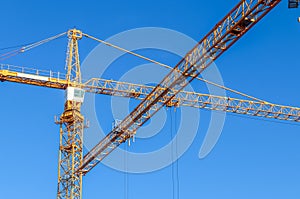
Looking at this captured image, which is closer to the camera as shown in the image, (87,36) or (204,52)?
(204,52)

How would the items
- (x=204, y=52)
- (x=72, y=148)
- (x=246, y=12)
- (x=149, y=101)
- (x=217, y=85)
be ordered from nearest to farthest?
(x=246, y=12), (x=204, y=52), (x=149, y=101), (x=72, y=148), (x=217, y=85)

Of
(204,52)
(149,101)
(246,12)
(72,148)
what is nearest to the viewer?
(246,12)

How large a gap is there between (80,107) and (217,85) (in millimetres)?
17479

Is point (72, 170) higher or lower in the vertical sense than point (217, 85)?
lower

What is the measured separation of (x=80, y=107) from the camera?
8300 centimetres

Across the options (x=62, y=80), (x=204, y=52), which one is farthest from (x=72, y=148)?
(x=204, y=52)

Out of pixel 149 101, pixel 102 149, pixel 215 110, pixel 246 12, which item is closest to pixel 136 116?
pixel 149 101

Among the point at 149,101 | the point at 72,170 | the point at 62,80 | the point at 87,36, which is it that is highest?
the point at 87,36

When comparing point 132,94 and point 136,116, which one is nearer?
point 136,116

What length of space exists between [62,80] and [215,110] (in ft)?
62.4

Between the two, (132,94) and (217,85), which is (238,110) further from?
(132,94)

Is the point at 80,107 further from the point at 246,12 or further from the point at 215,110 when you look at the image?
the point at 246,12

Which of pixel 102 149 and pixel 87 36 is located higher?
pixel 87 36

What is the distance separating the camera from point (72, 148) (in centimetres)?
8094
